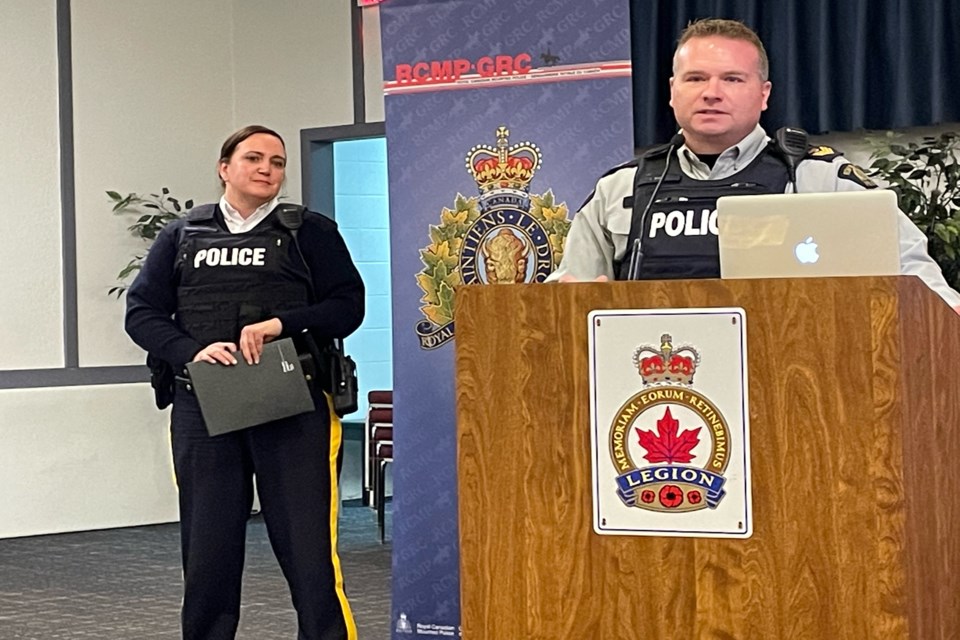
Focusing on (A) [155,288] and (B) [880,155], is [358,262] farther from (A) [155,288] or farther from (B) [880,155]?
(A) [155,288]

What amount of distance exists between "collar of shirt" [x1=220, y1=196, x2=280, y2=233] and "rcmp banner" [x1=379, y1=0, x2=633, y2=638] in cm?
38

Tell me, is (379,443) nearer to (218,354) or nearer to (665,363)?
(218,354)

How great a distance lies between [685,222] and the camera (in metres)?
2.70

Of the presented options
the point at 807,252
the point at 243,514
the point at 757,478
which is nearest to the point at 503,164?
the point at 243,514

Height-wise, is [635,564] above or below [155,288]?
below

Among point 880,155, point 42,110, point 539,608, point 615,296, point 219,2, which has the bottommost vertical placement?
point 539,608

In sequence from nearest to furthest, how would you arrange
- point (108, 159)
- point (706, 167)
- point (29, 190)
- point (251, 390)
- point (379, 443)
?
point (706, 167), point (251, 390), point (379, 443), point (29, 190), point (108, 159)

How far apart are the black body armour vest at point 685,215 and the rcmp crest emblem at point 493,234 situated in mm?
1265

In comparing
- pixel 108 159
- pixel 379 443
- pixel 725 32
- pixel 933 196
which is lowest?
pixel 379 443

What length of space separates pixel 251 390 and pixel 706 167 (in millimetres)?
1550

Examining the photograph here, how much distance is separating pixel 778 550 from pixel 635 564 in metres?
0.20

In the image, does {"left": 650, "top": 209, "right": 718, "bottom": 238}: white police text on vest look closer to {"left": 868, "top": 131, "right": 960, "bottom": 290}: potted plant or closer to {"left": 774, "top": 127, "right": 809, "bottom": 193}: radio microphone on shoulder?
{"left": 774, "top": 127, "right": 809, "bottom": 193}: radio microphone on shoulder

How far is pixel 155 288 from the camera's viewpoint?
4051 millimetres

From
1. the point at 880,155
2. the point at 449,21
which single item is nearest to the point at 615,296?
the point at 449,21
